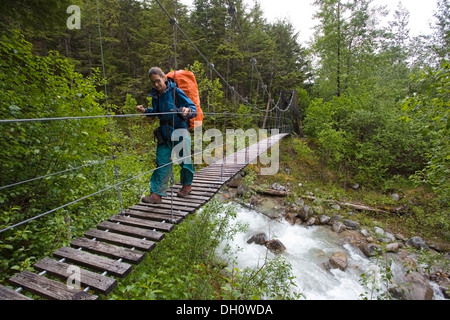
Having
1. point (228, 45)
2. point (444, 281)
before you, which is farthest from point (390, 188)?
point (228, 45)

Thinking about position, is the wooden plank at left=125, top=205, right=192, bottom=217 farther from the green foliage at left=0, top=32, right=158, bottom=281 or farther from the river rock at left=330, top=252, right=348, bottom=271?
the river rock at left=330, top=252, right=348, bottom=271

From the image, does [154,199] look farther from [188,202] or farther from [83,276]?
[83,276]

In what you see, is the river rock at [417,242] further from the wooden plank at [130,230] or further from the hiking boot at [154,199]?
the wooden plank at [130,230]

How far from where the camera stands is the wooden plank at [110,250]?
134 centimetres

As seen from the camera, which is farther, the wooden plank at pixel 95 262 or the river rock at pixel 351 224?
the river rock at pixel 351 224

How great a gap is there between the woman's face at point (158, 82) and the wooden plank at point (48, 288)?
1.58m

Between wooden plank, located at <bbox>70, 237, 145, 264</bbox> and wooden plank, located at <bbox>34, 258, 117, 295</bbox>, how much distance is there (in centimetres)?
17

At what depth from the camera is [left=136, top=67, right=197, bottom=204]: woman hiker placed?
1.93m

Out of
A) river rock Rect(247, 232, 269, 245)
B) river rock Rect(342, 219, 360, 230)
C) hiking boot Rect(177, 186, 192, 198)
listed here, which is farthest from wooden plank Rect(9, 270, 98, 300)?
river rock Rect(342, 219, 360, 230)

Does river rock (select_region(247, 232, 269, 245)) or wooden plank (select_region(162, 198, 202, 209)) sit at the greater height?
wooden plank (select_region(162, 198, 202, 209))

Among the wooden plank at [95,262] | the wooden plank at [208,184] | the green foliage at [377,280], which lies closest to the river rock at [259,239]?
the green foliage at [377,280]

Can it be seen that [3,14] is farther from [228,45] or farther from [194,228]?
[228,45]

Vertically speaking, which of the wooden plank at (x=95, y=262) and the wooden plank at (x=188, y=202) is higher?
the wooden plank at (x=188, y=202)
